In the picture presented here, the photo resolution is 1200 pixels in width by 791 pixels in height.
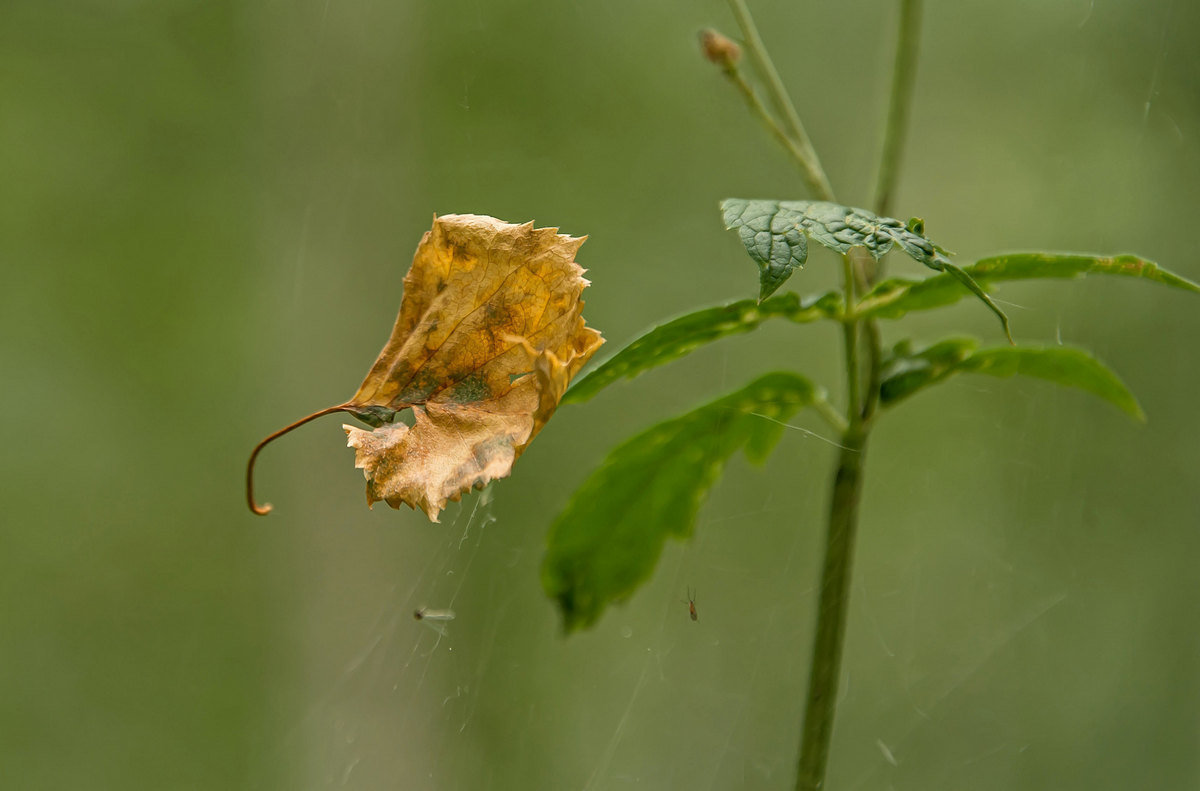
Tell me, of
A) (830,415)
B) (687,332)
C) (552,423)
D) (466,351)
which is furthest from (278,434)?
(552,423)

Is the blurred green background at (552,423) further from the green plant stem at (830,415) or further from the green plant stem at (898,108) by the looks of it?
the green plant stem at (898,108)

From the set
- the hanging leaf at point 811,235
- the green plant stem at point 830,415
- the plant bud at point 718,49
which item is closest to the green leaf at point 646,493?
the green plant stem at point 830,415

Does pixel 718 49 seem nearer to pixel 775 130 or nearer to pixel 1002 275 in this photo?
pixel 775 130

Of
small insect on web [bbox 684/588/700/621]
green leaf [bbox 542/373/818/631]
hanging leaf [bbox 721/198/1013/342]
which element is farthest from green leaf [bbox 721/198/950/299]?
small insect on web [bbox 684/588/700/621]

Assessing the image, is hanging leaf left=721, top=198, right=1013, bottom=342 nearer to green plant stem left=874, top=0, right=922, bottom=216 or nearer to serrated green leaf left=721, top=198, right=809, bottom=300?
serrated green leaf left=721, top=198, right=809, bottom=300

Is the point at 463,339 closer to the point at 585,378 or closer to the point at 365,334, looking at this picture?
the point at 585,378
